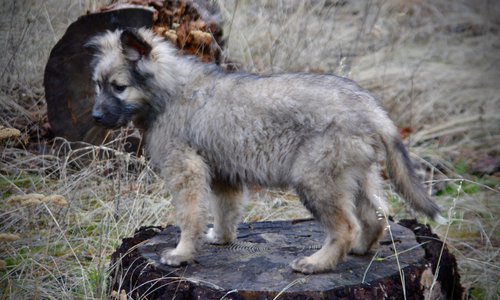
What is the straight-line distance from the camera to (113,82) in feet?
14.3

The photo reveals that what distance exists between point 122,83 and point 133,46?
0.81 ft

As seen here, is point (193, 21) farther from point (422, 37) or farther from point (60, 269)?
point (422, 37)

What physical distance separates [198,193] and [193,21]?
3.34 meters

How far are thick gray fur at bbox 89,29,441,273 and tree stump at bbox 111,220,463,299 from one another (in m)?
0.14

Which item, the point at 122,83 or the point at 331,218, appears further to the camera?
the point at 122,83

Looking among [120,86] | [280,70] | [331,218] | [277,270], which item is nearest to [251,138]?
[331,218]

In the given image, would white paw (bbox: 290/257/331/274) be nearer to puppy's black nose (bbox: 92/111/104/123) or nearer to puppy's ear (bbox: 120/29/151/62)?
puppy's black nose (bbox: 92/111/104/123)

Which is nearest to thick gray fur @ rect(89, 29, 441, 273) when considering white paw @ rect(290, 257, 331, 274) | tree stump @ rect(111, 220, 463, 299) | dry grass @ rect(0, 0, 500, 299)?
white paw @ rect(290, 257, 331, 274)

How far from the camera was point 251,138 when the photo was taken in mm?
4168

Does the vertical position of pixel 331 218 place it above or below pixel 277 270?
above

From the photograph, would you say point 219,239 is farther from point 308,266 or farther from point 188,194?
point 308,266

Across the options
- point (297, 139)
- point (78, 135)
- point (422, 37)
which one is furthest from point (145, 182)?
point (422, 37)

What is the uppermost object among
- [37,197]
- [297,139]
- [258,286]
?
[297,139]

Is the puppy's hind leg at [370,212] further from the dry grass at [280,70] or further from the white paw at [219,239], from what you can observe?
the white paw at [219,239]
